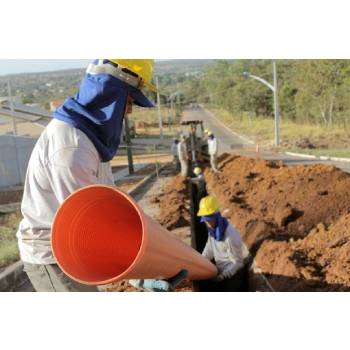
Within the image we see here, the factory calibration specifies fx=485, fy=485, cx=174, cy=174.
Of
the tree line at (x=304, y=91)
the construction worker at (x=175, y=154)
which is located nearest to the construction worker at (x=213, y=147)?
the construction worker at (x=175, y=154)

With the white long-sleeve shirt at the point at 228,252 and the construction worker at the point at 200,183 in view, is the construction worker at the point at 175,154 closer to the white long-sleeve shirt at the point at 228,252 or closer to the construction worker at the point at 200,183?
the construction worker at the point at 200,183

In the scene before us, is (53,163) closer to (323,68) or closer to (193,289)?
(193,289)

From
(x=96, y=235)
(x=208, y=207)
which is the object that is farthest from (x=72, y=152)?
(x=208, y=207)

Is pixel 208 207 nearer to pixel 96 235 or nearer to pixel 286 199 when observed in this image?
pixel 96 235

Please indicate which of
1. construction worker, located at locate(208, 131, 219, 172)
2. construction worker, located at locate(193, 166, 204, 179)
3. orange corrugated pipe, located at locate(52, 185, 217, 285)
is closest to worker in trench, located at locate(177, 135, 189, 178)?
construction worker, located at locate(193, 166, 204, 179)

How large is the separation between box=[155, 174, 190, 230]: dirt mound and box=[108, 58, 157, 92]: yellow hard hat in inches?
193

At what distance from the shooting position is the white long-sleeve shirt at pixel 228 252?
454 centimetres

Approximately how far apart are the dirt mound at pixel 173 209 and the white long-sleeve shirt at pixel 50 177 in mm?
5038

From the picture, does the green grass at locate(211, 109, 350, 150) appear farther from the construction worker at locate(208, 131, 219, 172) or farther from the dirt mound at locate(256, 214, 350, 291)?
the dirt mound at locate(256, 214, 350, 291)

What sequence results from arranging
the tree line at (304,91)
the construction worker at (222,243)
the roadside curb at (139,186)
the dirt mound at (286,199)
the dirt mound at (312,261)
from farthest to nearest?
the tree line at (304,91) < the roadside curb at (139,186) < the dirt mound at (286,199) < the dirt mound at (312,261) < the construction worker at (222,243)

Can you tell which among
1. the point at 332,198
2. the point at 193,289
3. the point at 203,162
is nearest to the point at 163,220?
the point at 332,198

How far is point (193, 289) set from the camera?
13.2 feet

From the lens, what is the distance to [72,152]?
1880 millimetres

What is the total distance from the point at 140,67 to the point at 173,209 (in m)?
6.06
